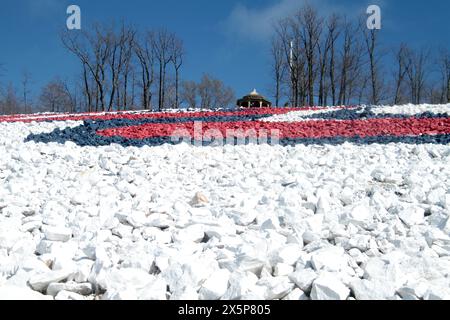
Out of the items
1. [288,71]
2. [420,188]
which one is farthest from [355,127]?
[288,71]

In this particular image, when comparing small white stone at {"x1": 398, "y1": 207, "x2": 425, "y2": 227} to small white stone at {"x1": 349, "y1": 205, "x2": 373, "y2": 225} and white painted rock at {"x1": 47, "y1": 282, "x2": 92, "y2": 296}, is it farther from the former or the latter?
white painted rock at {"x1": 47, "y1": 282, "x2": 92, "y2": 296}

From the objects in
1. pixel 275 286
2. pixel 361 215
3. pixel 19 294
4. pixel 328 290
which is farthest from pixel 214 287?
→ pixel 361 215

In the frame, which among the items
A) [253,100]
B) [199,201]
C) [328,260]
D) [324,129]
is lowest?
[328,260]

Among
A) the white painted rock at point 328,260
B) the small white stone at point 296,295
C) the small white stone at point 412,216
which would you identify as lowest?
the small white stone at point 296,295

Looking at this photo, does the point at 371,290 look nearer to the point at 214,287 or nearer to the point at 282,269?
the point at 282,269

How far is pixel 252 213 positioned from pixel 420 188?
185 cm

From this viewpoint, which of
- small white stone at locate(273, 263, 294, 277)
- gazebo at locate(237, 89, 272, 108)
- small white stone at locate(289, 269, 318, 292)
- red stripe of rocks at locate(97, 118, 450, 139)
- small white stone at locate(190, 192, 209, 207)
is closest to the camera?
small white stone at locate(289, 269, 318, 292)

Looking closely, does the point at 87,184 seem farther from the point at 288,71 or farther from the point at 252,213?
the point at 288,71

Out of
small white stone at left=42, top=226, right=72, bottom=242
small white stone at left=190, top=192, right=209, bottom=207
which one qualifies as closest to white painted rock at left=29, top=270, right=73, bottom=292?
small white stone at left=42, top=226, right=72, bottom=242

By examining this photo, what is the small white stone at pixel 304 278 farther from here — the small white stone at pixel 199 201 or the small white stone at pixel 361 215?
the small white stone at pixel 199 201

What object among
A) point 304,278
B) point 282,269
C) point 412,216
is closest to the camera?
point 304,278

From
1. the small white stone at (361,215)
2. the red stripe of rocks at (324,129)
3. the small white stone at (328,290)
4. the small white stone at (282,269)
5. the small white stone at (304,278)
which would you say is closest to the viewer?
the small white stone at (328,290)

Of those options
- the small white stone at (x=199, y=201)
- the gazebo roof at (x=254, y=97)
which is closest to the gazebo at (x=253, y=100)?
the gazebo roof at (x=254, y=97)

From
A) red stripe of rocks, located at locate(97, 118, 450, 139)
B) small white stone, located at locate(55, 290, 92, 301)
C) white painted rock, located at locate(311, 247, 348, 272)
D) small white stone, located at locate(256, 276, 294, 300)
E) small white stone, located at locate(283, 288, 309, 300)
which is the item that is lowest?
small white stone, located at locate(55, 290, 92, 301)
